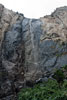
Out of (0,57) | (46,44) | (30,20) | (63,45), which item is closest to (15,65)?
(0,57)

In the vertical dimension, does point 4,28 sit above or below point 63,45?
above

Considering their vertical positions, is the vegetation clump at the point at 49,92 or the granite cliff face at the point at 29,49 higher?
the granite cliff face at the point at 29,49

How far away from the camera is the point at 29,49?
19594 millimetres

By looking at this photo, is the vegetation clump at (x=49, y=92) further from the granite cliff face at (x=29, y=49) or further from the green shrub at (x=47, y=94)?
the granite cliff face at (x=29, y=49)

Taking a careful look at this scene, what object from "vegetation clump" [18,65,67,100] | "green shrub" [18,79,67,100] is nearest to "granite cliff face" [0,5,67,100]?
"vegetation clump" [18,65,67,100]

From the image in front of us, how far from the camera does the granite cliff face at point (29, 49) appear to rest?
17.3 meters

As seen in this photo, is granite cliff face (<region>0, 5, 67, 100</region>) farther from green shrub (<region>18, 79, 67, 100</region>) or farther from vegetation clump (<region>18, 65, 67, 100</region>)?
green shrub (<region>18, 79, 67, 100</region>)

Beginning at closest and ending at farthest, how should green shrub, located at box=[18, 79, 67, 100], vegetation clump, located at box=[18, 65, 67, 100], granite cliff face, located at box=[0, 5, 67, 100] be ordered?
green shrub, located at box=[18, 79, 67, 100]
vegetation clump, located at box=[18, 65, 67, 100]
granite cliff face, located at box=[0, 5, 67, 100]

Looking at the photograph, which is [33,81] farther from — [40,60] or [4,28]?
[4,28]

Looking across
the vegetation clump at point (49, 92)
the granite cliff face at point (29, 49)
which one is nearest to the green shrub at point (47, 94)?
the vegetation clump at point (49, 92)

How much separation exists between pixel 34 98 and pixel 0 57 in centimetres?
802

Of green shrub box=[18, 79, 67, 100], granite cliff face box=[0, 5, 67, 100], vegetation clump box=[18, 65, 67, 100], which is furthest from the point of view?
granite cliff face box=[0, 5, 67, 100]

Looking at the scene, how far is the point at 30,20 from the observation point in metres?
22.5

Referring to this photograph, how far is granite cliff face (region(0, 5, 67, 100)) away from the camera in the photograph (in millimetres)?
17328
